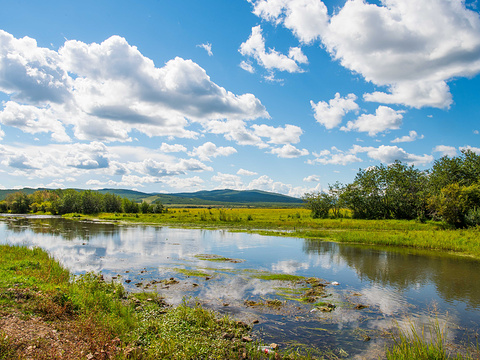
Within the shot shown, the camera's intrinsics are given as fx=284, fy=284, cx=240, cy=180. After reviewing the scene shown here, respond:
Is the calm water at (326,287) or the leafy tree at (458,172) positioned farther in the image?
the leafy tree at (458,172)

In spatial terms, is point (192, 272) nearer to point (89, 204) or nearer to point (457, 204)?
point (457, 204)

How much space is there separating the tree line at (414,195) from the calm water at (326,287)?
2424cm

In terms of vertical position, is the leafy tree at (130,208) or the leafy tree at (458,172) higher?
the leafy tree at (458,172)

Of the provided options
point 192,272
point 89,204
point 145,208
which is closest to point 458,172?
point 192,272

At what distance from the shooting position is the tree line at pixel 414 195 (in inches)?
1880

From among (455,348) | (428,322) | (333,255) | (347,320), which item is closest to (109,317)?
(347,320)

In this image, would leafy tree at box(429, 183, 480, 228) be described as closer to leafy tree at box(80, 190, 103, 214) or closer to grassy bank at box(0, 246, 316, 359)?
grassy bank at box(0, 246, 316, 359)

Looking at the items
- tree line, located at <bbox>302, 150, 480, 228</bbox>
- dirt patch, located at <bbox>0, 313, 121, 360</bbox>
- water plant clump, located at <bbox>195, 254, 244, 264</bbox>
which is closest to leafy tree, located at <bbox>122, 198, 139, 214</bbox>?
tree line, located at <bbox>302, 150, 480, 228</bbox>

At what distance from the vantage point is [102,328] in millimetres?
9547

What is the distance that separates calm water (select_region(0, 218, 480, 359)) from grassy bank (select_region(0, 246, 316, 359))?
5.46 feet

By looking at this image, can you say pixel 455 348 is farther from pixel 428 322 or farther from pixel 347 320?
pixel 347 320

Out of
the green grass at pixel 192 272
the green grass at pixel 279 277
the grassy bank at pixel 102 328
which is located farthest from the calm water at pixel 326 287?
the grassy bank at pixel 102 328

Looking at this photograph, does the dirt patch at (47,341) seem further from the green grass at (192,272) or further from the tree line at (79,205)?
the tree line at (79,205)

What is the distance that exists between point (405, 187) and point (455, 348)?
71607 millimetres
